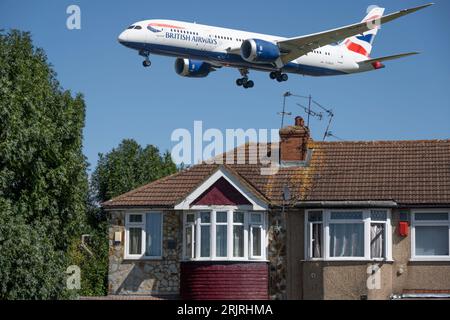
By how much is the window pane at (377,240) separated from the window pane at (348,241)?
0.30 m

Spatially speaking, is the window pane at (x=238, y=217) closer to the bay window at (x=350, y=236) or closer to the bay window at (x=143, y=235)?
the bay window at (x=350, y=236)

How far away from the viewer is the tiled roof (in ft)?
113

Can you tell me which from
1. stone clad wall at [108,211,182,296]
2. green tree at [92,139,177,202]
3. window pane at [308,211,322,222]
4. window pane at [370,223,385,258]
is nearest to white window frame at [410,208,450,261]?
window pane at [370,223,385,258]

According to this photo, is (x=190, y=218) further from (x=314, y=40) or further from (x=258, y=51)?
(x=314, y=40)

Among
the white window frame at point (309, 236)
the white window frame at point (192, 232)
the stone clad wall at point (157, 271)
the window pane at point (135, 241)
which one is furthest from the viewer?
the window pane at point (135, 241)

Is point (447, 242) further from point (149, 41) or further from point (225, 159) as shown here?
point (149, 41)

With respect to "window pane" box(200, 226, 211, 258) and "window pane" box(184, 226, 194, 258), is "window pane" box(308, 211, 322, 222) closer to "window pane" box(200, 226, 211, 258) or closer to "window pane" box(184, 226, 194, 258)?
"window pane" box(200, 226, 211, 258)

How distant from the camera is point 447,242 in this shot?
33375 millimetres

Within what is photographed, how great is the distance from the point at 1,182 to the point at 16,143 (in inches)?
52.5

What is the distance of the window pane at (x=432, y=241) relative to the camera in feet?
110

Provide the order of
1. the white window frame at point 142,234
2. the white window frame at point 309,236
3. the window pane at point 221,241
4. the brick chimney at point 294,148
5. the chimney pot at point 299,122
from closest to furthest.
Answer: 1. the white window frame at point 309,236
2. the window pane at point 221,241
3. the white window frame at point 142,234
4. the brick chimney at point 294,148
5. the chimney pot at point 299,122

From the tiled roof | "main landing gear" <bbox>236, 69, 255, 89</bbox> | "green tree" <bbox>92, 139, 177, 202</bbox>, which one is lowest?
the tiled roof

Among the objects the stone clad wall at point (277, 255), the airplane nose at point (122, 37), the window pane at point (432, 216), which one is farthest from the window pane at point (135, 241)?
the airplane nose at point (122, 37)

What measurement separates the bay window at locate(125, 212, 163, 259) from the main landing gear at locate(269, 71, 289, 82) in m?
23.0
